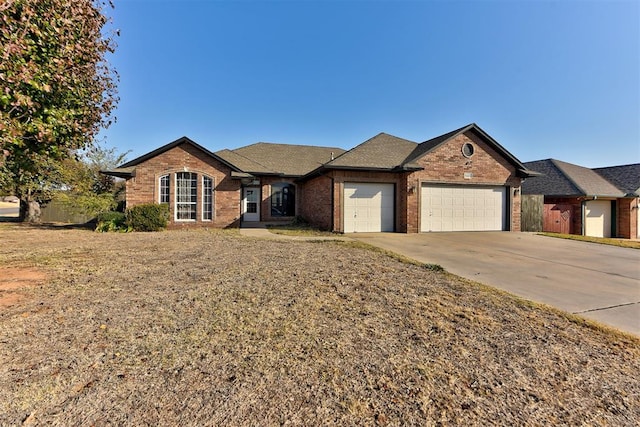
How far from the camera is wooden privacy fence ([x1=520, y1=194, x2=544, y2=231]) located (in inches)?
626

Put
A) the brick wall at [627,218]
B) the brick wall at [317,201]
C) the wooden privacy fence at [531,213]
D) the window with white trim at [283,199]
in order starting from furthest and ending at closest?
1. the brick wall at [627,218]
2. the window with white trim at [283,199]
3. the wooden privacy fence at [531,213]
4. the brick wall at [317,201]

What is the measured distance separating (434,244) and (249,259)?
6686 millimetres

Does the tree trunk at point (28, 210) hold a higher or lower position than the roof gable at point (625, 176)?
lower

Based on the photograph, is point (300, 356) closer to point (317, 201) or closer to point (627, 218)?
point (317, 201)

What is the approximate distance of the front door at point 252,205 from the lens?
62.2ft

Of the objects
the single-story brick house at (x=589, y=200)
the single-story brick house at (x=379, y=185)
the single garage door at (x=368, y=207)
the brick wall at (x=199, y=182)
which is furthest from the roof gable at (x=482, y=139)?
the brick wall at (x=199, y=182)

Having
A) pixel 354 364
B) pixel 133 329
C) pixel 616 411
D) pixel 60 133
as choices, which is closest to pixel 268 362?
pixel 354 364

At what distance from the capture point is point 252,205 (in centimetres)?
1908

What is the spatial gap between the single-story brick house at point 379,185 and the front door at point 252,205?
3515 mm

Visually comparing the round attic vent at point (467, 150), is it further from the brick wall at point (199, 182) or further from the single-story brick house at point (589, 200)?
the brick wall at point (199, 182)

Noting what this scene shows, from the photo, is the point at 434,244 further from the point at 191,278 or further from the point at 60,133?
the point at 60,133

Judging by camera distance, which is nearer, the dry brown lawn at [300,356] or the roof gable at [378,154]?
the dry brown lawn at [300,356]

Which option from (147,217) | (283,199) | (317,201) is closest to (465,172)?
(317,201)

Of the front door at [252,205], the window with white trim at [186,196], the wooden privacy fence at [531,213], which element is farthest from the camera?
the front door at [252,205]
